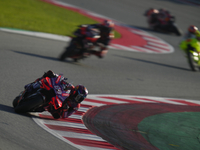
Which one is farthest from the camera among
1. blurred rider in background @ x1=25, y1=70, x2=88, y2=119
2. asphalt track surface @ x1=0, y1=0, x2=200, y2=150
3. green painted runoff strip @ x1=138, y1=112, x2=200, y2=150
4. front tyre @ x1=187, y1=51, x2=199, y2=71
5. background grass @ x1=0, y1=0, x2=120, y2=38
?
background grass @ x1=0, y1=0, x2=120, y2=38

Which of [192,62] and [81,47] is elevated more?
[81,47]

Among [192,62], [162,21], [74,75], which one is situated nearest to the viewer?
[74,75]

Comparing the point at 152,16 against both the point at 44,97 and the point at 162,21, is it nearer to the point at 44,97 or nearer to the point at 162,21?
the point at 162,21

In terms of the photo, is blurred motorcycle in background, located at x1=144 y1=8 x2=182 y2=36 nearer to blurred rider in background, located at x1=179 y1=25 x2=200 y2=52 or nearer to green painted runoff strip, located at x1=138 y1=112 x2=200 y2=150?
blurred rider in background, located at x1=179 y1=25 x2=200 y2=52

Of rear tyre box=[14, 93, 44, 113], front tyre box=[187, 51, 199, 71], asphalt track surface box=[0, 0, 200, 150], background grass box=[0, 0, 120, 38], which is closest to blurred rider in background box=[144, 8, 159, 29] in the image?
background grass box=[0, 0, 120, 38]

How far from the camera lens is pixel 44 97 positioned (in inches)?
228

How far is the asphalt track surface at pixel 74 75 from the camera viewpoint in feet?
16.9

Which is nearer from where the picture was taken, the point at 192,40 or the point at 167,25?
the point at 192,40

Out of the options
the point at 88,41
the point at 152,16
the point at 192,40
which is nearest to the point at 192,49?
the point at 192,40

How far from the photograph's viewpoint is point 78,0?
25328 mm

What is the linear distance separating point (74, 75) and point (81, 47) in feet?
5.10

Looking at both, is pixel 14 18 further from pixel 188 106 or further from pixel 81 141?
pixel 81 141

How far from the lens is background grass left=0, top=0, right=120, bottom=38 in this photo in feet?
48.8

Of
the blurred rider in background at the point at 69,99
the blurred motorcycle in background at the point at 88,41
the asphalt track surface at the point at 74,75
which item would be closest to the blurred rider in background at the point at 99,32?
the blurred motorcycle in background at the point at 88,41
